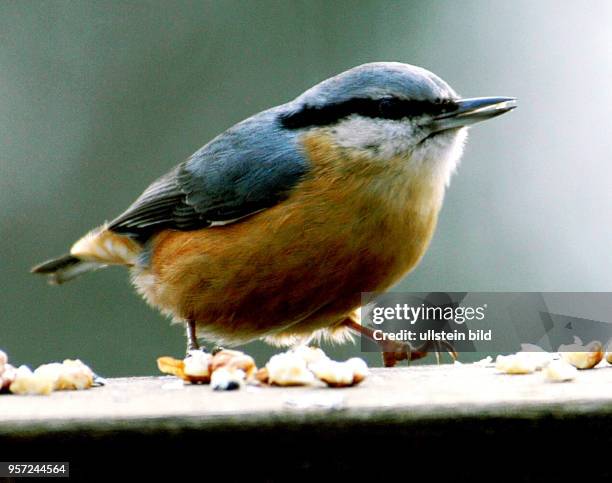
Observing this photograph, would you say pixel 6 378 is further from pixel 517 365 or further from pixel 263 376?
pixel 517 365

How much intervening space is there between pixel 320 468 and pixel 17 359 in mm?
3176

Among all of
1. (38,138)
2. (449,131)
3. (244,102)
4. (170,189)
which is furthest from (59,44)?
(449,131)

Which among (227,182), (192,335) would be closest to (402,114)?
(227,182)

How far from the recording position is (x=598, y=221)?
175 inches

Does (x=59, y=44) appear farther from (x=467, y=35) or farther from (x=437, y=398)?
(x=437, y=398)

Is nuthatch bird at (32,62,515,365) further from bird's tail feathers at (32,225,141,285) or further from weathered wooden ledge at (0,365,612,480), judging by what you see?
weathered wooden ledge at (0,365,612,480)

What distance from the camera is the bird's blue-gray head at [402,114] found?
225 cm

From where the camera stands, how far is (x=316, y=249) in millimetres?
2176

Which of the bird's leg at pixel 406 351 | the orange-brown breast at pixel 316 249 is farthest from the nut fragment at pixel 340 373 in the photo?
the bird's leg at pixel 406 351

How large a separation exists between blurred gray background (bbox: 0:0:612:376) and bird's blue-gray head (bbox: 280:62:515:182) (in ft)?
6.13

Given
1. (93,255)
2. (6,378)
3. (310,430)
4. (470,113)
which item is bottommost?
(310,430)

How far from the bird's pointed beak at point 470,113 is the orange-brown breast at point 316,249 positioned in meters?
0.13

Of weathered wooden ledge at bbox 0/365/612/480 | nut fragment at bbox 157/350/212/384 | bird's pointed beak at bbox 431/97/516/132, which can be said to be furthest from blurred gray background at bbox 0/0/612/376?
weathered wooden ledge at bbox 0/365/612/480

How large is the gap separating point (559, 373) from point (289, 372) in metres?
0.38
